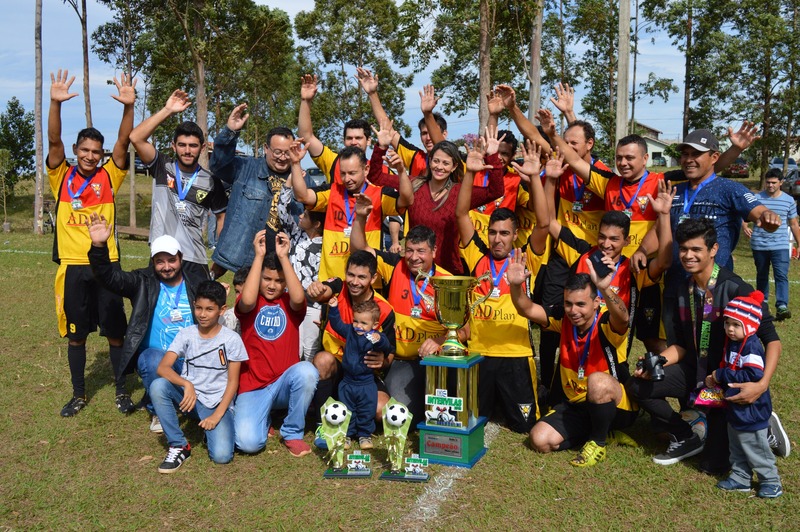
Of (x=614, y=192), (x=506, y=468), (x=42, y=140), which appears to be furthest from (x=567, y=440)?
(x=42, y=140)

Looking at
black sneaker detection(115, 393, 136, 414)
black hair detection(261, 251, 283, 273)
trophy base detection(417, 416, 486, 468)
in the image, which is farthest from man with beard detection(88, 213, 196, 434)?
trophy base detection(417, 416, 486, 468)

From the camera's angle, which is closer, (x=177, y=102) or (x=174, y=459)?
(x=174, y=459)

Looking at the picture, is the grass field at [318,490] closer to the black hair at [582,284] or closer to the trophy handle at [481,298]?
the trophy handle at [481,298]

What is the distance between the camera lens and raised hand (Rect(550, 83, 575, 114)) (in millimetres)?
6344

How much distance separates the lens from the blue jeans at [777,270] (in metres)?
9.80

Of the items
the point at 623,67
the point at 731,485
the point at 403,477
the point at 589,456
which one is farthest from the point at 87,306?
the point at 623,67

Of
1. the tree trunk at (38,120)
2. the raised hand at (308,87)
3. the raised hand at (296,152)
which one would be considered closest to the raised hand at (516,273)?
the raised hand at (296,152)

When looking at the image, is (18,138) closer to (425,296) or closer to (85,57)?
(85,57)

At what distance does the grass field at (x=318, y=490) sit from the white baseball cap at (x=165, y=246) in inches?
58.4

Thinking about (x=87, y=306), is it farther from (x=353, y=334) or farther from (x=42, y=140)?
(x=42, y=140)

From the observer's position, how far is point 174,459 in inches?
188

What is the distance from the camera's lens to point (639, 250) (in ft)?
17.4

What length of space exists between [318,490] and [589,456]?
75.6 inches

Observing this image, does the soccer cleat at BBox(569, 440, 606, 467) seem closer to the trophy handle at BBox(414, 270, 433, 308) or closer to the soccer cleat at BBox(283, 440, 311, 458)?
the trophy handle at BBox(414, 270, 433, 308)
